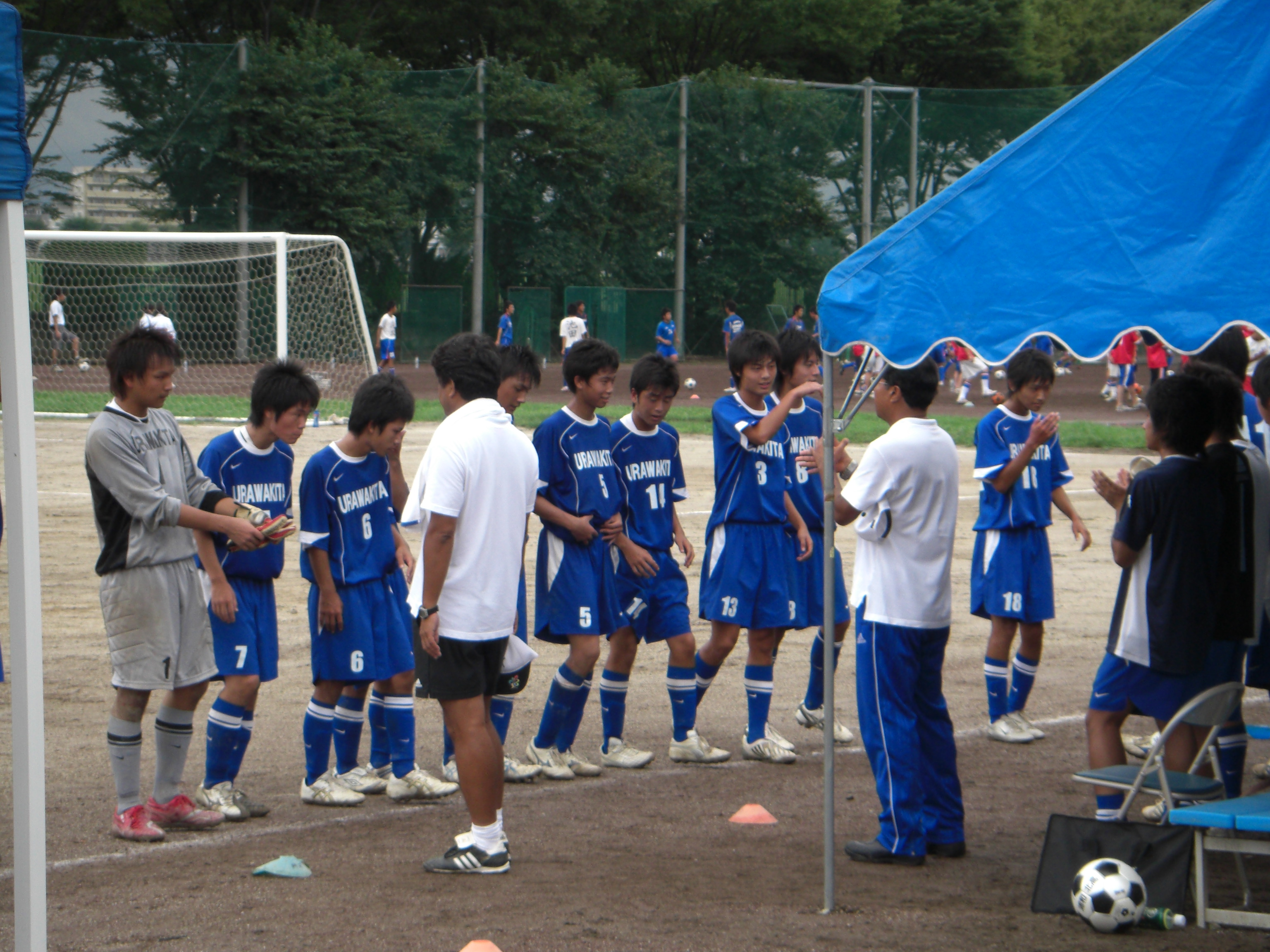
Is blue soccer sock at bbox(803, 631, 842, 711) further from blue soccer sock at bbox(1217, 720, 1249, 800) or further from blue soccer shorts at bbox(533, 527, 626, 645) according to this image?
blue soccer sock at bbox(1217, 720, 1249, 800)

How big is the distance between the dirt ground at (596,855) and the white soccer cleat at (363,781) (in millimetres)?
136

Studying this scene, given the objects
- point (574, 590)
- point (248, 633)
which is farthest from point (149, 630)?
point (574, 590)

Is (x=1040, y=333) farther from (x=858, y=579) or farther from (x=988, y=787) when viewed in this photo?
(x=988, y=787)

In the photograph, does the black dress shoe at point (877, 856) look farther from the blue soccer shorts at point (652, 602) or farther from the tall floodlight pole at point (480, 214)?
the tall floodlight pole at point (480, 214)

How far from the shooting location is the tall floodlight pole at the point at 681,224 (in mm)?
40719

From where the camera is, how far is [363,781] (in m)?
5.88

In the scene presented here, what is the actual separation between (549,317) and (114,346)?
111 feet

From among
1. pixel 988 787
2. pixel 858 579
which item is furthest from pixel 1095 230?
pixel 988 787

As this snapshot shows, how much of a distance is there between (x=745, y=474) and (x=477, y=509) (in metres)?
2.10

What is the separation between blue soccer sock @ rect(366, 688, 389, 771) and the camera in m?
5.92

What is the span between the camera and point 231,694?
5.34m

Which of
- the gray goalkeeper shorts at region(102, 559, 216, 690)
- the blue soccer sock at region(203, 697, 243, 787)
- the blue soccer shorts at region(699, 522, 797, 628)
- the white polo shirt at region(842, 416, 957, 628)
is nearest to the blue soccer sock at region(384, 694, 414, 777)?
the blue soccer sock at region(203, 697, 243, 787)

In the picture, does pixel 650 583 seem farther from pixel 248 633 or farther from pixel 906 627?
pixel 248 633

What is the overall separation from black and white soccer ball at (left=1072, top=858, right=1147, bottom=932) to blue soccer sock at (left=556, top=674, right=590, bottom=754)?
2.45 meters
